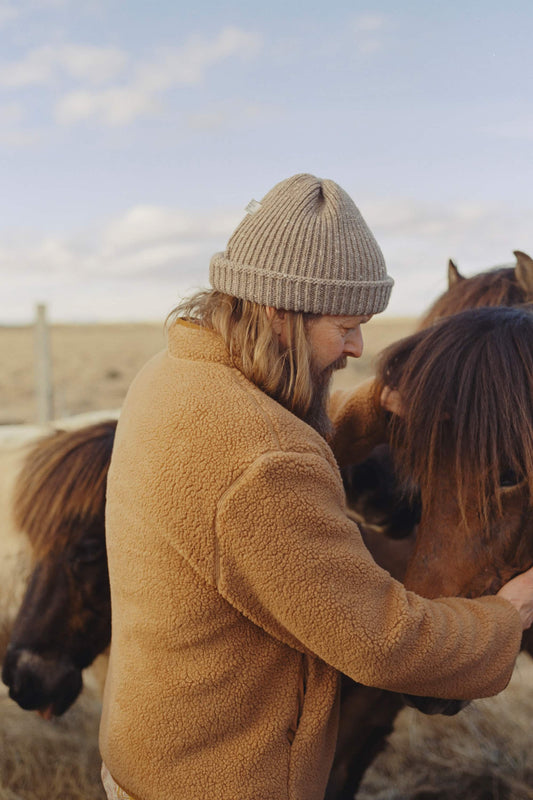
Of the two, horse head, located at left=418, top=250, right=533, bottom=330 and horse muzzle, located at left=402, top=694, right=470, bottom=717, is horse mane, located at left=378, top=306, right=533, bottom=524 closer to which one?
horse muzzle, located at left=402, top=694, right=470, bottom=717

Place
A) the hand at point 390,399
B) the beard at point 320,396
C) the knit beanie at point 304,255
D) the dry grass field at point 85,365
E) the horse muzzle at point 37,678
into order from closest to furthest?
the knit beanie at point 304,255 < the beard at point 320,396 < the hand at point 390,399 < the horse muzzle at point 37,678 < the dry grass field at point 85,365

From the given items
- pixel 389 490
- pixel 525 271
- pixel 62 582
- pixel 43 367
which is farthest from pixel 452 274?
pixel 43 367

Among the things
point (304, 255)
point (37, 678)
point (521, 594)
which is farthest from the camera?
point (37, 678)

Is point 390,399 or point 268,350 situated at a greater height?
point 268,350

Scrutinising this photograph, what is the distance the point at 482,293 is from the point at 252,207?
1560mm

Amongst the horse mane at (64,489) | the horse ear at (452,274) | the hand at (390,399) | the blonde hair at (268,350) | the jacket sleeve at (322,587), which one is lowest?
the horse mane at (64,489)

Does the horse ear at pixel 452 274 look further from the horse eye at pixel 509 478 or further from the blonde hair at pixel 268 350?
the blonde hair at pixel 268 350

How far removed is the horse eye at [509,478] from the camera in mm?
1515

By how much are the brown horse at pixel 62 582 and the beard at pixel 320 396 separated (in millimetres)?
1176

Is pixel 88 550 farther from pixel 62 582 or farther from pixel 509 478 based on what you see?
pixel 509 478

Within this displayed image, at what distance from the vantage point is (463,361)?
159 centimetres

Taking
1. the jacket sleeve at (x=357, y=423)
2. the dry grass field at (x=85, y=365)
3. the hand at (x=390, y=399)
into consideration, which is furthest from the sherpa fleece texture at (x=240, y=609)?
the dry grass field at (x=85, y=365)

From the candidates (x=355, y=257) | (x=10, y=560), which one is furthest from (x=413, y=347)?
(x=10, y=560)

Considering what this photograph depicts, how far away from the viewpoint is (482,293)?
269 centimetres
